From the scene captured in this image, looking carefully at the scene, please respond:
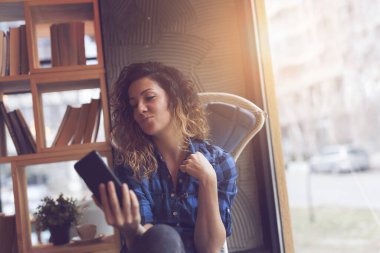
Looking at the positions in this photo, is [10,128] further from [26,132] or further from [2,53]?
[2,53]

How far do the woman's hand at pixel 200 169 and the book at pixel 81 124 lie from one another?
86 centimetres

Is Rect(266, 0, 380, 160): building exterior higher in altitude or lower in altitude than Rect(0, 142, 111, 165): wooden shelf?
higher

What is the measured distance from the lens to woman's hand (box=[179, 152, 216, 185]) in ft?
4.61

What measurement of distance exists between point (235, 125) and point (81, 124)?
78cm

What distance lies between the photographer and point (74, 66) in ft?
7.00

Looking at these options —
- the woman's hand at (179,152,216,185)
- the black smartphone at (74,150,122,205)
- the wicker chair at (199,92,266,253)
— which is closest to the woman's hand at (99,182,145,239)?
the black smartphone at (74,150,122,205)

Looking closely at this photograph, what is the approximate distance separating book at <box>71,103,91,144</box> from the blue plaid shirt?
0.69 meters

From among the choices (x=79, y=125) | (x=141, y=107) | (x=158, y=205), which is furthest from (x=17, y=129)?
(x=158, y=205)

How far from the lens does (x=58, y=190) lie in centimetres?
264

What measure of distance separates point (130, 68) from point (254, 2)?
935mm

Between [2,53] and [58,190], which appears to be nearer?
[2,53]

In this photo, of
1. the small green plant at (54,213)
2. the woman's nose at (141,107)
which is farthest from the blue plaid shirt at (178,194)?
the small green plant at (54,213)

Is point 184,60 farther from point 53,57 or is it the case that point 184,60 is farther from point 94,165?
point 94,165

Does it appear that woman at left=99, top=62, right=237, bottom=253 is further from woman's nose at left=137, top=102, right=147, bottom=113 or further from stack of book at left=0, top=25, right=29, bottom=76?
stack of book at left=0, top=25, right=29, bottom=76
